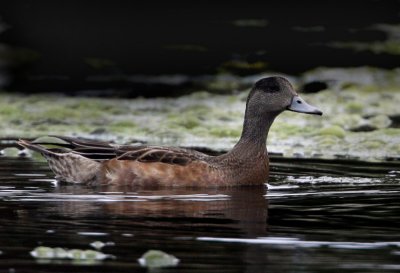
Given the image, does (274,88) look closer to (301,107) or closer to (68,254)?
(301,107)

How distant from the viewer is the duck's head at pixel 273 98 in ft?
39.4

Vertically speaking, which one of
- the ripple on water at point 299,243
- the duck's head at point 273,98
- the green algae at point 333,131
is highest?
the duck's head at point 273,98

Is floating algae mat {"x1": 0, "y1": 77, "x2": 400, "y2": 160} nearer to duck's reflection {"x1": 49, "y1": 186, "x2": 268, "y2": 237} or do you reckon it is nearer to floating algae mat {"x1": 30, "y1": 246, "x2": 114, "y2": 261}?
duck's reflection {"x1": 49, "y1": 186, "x2": 268, "y2": 237}

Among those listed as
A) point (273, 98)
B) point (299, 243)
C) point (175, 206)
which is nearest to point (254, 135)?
point (273, 98)

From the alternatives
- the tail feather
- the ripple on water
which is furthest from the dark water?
the tail feather

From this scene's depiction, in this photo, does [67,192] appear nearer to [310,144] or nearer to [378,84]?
[310,144]

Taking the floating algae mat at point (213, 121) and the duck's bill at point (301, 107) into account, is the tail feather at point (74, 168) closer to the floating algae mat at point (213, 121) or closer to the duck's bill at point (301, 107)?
the duck's bill at point (301, 107)

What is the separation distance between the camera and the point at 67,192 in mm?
10656

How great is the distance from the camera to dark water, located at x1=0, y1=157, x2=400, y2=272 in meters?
7.27

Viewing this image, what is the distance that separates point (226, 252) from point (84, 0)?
39.3 feet

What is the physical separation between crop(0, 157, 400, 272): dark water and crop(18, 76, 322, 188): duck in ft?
0.69

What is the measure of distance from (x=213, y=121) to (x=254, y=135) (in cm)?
427

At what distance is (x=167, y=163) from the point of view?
1134 cm

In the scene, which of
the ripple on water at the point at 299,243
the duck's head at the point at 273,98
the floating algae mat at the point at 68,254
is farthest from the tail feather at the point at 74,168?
the floating algae mat at the point at 68,254
